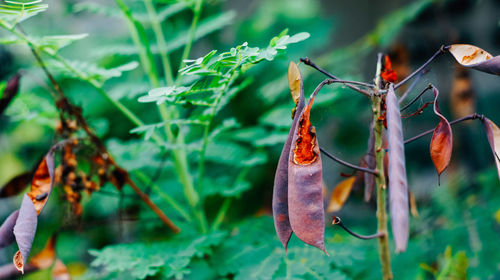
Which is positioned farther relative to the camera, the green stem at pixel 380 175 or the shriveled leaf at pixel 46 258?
the shriveled leaf at pixel 46 258

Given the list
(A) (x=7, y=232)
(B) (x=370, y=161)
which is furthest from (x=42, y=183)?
(B) (x=370, y=161)

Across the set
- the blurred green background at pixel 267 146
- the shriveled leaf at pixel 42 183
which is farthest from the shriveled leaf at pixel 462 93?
the shriveled leaf at pixel 42 183

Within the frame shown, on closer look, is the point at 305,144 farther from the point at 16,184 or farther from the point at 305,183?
the point at 16,184

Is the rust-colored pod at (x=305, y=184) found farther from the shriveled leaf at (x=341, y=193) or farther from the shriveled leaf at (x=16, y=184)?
the shriveled leaf at (x=16, y=184)

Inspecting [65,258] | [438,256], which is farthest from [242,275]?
[65,258]

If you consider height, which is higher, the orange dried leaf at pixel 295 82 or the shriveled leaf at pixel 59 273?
the orange dried leaf at pixel 295 82

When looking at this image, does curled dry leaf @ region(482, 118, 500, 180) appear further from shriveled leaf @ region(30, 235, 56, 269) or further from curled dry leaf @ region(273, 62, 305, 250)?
shriveled leaf @ region(30, 235, 56, 269)
